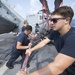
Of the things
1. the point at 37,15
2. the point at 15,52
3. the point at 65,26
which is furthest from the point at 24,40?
the point at 37,15

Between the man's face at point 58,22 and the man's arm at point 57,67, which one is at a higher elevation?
the man's face at point 58,22

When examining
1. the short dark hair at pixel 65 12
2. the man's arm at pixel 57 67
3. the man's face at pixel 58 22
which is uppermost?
the short dark hair at pixel 65 12

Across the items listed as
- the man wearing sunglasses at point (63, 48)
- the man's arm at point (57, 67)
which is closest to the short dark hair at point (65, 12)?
the man wearing sunglasses at point (63, 48)

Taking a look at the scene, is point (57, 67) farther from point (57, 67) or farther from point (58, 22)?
point (58, 22)

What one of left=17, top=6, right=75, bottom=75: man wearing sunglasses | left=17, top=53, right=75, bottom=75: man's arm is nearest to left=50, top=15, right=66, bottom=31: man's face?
left=17, top=6, right=75, bottom=75: man wearing sunglasses

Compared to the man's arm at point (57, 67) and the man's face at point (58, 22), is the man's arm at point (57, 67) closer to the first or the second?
the man's arm at point (57, 67)

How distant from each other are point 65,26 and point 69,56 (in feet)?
1.74

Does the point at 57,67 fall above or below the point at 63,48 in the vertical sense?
below

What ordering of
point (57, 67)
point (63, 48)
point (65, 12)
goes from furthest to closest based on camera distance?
1. point (65, 12)
2. point (63, 48)
3. point (57, 67)

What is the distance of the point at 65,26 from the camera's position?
2396mm

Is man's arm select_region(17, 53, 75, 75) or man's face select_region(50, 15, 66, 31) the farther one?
man's face select_region(50, 15, 66, 31)

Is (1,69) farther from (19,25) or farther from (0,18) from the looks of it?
(19,25)

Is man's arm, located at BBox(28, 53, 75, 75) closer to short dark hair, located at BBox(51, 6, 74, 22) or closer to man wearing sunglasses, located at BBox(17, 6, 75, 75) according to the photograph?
man wearing sunglasses, located at BBox(17, 6, 75, 75)

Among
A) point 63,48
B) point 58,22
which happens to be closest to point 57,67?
point 63,48
